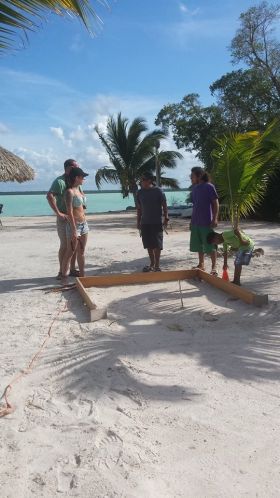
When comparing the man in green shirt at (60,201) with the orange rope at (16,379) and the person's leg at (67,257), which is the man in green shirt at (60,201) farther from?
the orange rope at (16,379)

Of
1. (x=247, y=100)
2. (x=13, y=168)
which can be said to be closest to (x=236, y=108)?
(x=247, y=100)

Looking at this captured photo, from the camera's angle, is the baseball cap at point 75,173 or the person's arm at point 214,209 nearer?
the baseball cap at point 75,173

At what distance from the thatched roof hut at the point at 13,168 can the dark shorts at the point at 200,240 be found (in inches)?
215

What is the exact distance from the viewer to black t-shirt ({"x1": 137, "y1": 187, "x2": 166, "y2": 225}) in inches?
278

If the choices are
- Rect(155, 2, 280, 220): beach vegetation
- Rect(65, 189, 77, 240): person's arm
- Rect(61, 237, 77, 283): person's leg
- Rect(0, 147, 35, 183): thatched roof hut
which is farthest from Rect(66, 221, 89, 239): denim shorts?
Rect(155, 2, 280, 220): beach vegetation

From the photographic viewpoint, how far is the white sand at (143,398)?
230cm

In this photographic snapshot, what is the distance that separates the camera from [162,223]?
7.16 metres

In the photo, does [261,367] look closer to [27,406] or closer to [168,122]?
[27,406]

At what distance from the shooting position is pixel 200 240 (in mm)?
6848

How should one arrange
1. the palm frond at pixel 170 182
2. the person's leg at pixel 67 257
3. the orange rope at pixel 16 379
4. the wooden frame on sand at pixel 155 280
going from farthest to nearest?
the palm frond at pixel 170 182 < the person's leg at pixel 67 257 < the wooden frame on sand at pixel 155 280 < the orange rope at pixel 16 379

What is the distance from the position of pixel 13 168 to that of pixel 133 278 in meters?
5.97

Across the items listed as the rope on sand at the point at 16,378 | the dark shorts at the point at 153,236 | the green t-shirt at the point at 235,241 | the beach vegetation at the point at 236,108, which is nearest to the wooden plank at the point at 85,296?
the rope on sand at the point at 16,378

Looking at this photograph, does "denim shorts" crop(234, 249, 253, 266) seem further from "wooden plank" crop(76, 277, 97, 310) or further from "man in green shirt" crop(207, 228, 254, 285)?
"wooden plank" crop(76, 277, 97, 310)

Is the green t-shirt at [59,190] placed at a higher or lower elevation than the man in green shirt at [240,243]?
higher
